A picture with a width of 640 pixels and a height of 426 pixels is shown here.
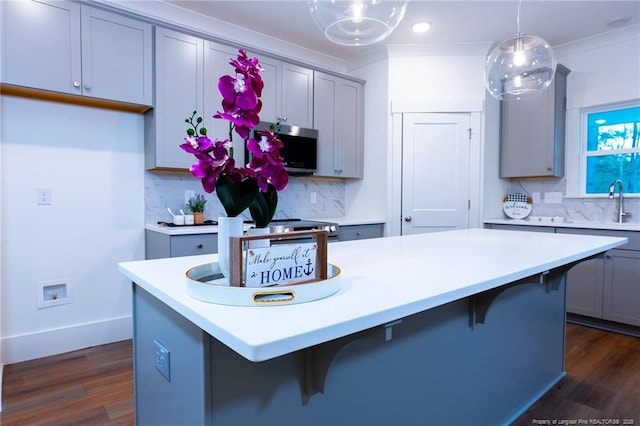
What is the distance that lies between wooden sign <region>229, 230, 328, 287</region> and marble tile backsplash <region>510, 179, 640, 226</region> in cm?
383

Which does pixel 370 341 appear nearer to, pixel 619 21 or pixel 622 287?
pixel 622 287

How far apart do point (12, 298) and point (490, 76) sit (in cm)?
335

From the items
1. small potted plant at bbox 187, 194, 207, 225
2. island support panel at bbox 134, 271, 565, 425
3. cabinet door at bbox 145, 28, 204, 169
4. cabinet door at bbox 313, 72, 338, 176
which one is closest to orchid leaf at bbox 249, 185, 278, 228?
island support panel at bbox 134, 271, 565, 425

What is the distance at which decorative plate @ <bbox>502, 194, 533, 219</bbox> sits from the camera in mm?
4086

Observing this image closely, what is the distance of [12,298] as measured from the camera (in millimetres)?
2531

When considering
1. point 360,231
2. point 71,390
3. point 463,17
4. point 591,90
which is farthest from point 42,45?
point 591,90

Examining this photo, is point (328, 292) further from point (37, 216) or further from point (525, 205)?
point (525, 205)

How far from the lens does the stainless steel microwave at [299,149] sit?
345cm

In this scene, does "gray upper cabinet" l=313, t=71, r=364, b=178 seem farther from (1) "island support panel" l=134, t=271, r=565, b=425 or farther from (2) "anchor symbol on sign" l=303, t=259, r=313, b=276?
(2) "anchor symbol on sign" l=303, t=259, r=313, b=276

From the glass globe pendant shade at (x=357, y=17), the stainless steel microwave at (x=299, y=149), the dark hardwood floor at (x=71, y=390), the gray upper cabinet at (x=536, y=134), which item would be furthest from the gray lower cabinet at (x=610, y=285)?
the dark hardwood floor at (x=71, y=390)

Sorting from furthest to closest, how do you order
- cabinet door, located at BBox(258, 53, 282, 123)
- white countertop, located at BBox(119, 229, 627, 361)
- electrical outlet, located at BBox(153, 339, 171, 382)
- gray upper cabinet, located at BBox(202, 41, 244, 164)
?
1. cabinet door, located at BBox(258, 53, 282, 123)
2. gray upper cabinet, located at BBox(202, 41, 244, 164)
3. electrical outlet, located at BBox(153, 339, 171, 382)
4. white countertop, located at BBox(119, 229, 627, 361)

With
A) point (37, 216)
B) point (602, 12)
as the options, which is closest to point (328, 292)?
point (37, 216)

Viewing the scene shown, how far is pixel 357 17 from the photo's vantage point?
148 cm

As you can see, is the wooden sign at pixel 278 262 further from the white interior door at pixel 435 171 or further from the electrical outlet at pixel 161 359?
the white interior door at pixel 435 171
